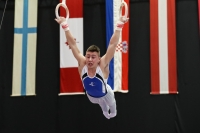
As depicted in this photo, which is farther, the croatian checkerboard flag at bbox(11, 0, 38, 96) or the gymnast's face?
the croatian checkerboard flag at bbox(11, 0, 38, 96)

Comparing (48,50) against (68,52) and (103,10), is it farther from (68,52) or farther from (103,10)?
(103,10)

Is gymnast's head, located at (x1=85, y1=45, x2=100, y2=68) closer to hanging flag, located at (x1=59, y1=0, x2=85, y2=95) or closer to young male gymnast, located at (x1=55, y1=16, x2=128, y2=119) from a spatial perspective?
young male gymnast, located at (x1=55, y1=16, x2=128, y2=119)

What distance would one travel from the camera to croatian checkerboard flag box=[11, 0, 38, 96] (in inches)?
332

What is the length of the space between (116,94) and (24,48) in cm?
286

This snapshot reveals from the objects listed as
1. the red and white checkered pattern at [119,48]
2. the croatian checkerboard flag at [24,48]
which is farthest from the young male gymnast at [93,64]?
the croatian checkerboard flag at [24,48]

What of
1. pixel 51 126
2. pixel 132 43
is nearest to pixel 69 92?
pixel 51 126

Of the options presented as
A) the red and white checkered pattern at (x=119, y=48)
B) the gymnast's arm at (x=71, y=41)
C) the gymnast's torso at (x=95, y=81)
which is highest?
the red and white checkered pattern at (x=119, y=48)

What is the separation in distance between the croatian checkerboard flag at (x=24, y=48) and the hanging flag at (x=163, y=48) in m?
3.27

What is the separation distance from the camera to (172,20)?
311 inches

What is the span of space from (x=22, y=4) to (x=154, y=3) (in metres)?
3.68

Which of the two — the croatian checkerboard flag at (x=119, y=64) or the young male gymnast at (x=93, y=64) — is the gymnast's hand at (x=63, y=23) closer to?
the young male gymnast at (x=93, y=64)

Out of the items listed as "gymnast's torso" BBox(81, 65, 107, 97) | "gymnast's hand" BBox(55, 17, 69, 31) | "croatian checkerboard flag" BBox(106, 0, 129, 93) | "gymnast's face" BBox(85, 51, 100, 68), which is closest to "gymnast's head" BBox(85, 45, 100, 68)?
"gymnast's face" BBox(85, 51, 100, 68)

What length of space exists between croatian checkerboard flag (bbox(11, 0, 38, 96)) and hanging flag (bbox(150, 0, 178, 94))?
3265 mm

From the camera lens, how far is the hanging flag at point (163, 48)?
7.84 metres
